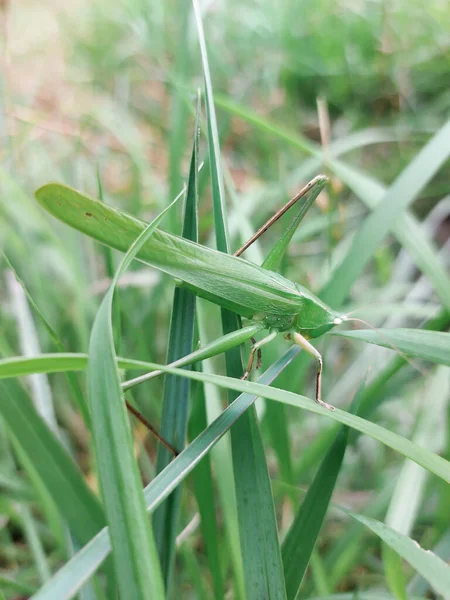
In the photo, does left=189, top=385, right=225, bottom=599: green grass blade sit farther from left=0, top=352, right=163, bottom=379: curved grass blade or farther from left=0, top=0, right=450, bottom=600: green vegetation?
left=0, top=352, right=163, bottom=379: curved grass blade

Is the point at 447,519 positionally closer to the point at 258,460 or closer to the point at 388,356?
the point at 258,460

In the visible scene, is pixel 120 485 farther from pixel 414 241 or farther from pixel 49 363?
pixel 414 241

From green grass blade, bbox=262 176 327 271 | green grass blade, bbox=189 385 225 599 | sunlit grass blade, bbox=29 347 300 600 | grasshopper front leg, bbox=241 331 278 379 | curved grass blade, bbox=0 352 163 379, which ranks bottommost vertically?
green grass blade, bbox=189 385 225 599

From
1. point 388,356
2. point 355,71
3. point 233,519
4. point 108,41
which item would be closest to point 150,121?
point 108,41

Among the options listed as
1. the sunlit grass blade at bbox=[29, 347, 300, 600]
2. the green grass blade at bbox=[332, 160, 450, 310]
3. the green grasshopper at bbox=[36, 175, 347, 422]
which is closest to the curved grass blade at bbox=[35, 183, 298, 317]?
the green grasshopper at bbox=[36, 175, 347, 422]

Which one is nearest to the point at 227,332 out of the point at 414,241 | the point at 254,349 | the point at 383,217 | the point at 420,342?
the point at 254,349

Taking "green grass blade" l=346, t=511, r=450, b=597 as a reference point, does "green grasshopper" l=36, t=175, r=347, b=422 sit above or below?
above

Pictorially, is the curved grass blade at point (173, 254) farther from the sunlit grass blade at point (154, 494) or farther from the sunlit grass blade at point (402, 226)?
the sunlit grass blade at point (402, 226)

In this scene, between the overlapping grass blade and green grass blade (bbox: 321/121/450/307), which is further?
green grass blade (bbox: 321/121/450/307)

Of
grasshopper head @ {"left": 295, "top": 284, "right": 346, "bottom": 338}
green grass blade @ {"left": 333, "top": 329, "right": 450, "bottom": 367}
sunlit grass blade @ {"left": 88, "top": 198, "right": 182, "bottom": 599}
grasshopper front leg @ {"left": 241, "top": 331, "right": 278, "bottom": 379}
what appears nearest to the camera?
sunlit grass blade @ {"left": 88, "top": 198, "right": 182, "bottom": 599}
